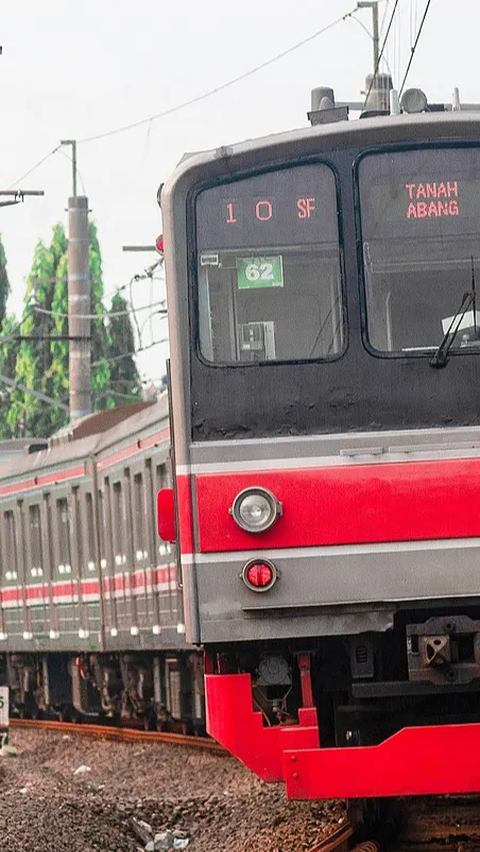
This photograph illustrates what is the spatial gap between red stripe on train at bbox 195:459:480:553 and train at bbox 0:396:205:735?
7.13 meters

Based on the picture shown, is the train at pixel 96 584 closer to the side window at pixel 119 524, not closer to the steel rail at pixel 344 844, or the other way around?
the side window at pixel 119 524

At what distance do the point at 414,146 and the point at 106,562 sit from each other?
1088 cm

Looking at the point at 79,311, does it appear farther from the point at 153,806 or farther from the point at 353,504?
the point at 353,504

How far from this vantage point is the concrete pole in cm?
2464

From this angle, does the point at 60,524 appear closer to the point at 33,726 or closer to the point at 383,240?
the point at 33,726

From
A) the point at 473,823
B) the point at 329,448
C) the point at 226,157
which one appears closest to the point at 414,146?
the point at 226,157

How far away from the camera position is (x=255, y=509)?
6.89 meters

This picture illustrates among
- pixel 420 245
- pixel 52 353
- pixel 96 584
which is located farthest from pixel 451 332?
pixel 52 353

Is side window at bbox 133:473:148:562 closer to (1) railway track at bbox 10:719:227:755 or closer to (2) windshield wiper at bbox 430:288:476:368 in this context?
(1) railway track at bbox 10:719:227:755

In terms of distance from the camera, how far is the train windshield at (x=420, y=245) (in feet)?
22.9

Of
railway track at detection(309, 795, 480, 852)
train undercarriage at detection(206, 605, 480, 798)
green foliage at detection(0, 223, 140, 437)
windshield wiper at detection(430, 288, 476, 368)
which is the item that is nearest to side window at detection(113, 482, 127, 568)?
railway track at detection(309, 795, 480, 852)

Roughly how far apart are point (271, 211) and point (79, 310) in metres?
18.2

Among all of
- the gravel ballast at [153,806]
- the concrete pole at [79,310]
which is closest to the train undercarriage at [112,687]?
the gravel ballast at [153,806]

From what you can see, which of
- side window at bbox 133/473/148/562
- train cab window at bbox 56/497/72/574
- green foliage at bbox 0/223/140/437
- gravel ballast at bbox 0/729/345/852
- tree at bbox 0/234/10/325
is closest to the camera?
gravel ballast at bbox 0/729/345/852
